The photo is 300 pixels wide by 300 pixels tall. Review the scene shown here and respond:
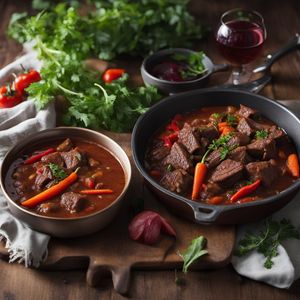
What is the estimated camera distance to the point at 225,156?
405cm

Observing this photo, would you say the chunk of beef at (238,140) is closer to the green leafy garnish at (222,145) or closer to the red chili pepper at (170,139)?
the green leafy garnish at (222,145)

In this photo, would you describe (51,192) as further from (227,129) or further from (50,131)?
(227,129)

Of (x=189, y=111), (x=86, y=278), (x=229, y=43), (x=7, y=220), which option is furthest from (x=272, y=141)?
(x=7, y=220)

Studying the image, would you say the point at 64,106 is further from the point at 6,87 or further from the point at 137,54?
the point at 137,54

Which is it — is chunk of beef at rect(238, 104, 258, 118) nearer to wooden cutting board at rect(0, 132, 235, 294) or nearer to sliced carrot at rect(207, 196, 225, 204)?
sliced carrot at rect(207, 196, 225, 204)

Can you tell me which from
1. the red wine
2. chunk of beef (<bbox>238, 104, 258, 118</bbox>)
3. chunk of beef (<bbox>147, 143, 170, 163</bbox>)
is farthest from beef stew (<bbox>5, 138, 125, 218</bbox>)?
the red wine

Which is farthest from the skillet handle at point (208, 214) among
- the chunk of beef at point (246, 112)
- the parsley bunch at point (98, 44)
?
the parsley bunch at point (98, 44)

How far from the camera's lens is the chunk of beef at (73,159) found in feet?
13.1

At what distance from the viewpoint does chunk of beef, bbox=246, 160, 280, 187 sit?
392cm

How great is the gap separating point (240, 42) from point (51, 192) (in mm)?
2240

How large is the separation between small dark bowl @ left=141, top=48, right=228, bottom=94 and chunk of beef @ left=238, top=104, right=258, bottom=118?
630 mm

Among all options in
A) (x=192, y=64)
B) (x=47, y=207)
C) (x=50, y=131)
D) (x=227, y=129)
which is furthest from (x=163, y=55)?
(x=47, y=207)

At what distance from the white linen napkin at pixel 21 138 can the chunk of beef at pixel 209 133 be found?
3.97ft

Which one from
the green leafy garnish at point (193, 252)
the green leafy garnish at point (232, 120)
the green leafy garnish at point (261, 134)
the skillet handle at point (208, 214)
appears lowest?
the green leafy garnish at point (193, 252)
